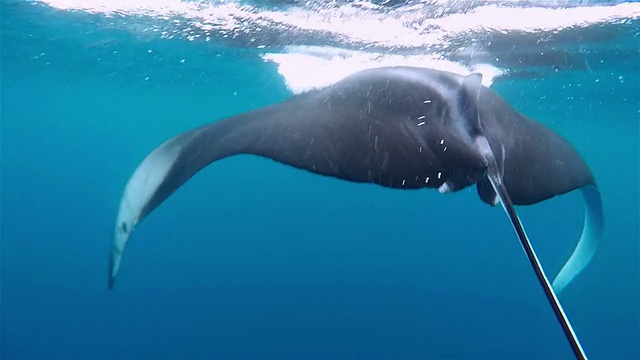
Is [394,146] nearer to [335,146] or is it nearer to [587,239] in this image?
[335,146]

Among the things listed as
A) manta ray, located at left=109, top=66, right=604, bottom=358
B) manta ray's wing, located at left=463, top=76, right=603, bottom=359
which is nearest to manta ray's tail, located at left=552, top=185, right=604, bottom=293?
manta ray's wing, located at left=463, top=76, right=603, bottom=359

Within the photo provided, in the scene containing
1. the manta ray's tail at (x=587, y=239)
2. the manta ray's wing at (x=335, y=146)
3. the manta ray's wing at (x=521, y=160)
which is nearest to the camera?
the manta ray's wing at (x=335, y=146)

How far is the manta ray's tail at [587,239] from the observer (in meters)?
4.52

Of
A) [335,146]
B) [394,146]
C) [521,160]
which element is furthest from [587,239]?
[335,146]

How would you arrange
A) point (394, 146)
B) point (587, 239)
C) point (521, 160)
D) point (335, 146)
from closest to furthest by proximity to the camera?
point (335, 146), point (394, 146), point (521, 160), point (587, 239)

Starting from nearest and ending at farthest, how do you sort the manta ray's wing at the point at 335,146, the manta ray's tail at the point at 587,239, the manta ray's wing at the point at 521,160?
the manta ray's wing at the point at 335,146, the manta ray's wing at the point at 521,160, the manta ray's tail at the point at 587,239

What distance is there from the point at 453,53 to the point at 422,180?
1024 cm

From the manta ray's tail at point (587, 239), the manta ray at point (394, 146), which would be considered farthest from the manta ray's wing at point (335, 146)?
the manta ray's tail at point (587, 239)

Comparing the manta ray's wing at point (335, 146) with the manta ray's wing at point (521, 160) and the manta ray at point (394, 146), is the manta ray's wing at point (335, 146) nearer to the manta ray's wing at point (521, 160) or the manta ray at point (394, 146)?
the manta ray at point (394, 146)

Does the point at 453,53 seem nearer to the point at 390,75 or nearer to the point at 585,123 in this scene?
the point at 390,75

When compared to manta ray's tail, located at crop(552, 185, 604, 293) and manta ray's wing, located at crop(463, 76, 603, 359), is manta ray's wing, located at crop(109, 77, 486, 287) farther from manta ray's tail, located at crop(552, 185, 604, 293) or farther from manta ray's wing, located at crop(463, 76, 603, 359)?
manta ray's tail, located at crop(552, 185, 604, 293)

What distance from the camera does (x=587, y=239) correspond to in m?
4.89

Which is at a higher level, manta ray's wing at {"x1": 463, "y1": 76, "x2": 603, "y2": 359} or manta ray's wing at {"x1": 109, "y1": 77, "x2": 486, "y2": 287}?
manta ray's wing at {"x1": 109, "y1": 77, "x2": 486, "y2": 287}

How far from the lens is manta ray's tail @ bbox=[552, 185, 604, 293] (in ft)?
14.8
